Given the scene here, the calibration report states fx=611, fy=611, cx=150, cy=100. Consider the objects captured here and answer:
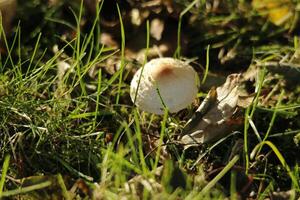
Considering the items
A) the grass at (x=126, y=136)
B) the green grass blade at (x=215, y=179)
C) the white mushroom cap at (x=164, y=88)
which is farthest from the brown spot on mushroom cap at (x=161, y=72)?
the green grass blade at (x=215, y=179)

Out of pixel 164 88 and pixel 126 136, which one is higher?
pixel 164 88

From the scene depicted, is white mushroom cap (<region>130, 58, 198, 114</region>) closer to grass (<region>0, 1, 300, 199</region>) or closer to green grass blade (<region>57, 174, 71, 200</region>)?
grass (<region>0, 1, 300, 199</region>)

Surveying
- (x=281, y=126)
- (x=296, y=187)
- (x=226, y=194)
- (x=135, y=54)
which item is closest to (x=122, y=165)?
(x=226, y=194)

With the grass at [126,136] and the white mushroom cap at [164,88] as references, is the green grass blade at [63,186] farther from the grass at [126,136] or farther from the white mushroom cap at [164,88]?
the white mushroom cap at [164,88]

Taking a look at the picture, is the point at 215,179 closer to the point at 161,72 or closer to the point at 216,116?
the point at 216,116

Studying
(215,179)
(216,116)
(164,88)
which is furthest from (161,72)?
(215,179)

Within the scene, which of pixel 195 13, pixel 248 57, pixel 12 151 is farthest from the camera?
pixel 195 13

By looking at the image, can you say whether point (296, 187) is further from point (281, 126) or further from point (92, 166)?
point (92, 166)
